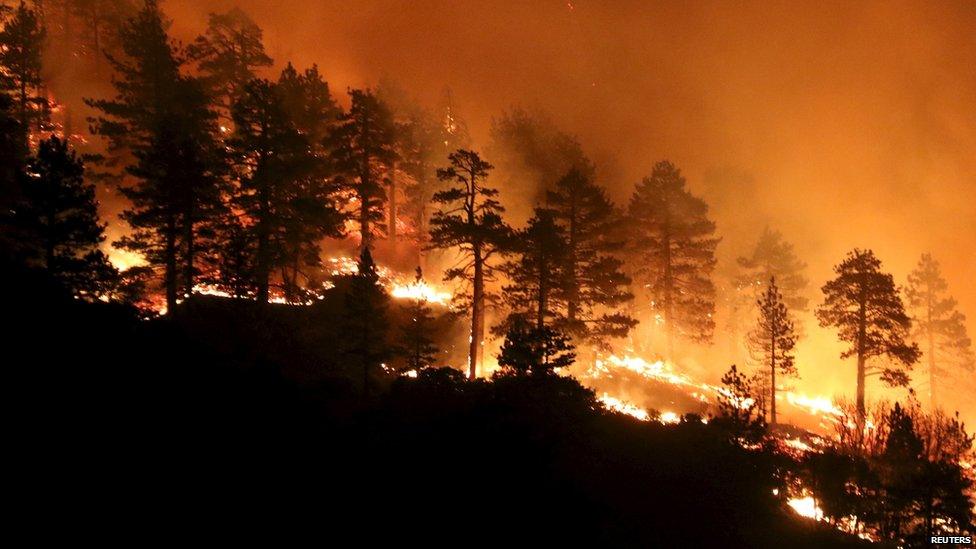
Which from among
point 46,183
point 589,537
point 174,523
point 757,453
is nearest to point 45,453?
point 174,523

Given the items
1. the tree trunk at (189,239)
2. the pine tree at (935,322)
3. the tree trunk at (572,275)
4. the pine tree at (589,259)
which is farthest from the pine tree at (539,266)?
the pine tree at (935,322)

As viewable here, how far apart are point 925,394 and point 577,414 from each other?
74.5 metres

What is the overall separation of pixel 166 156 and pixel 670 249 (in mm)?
38818

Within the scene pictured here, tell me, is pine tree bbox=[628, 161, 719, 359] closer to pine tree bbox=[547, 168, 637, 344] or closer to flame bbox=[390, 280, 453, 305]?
pine tree bbox=[547, 168, 637, 344]

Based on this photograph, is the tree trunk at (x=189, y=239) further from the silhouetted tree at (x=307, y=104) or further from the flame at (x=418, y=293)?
the silhouetted tree at (x=307, y=104)

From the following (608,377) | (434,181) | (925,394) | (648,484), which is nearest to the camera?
(648,484)

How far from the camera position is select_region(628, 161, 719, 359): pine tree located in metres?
45.4

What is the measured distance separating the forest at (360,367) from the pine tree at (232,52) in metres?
0.24

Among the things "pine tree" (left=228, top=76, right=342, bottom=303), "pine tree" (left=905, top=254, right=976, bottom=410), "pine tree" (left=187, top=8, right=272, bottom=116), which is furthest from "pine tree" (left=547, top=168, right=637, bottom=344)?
"pine tree" (left=905, top=254, right=976, bottom=410)

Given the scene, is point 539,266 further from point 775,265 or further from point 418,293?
point 775,265

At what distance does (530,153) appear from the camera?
54.2 m

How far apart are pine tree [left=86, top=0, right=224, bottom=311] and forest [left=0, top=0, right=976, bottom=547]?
0.16 metres

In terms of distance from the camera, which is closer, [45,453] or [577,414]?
[45,453]

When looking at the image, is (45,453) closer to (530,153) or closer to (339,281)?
(339,281)
